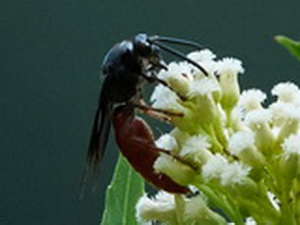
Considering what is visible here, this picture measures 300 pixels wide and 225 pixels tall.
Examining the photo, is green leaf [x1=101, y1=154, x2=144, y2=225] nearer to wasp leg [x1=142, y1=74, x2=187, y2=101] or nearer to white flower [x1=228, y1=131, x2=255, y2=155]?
wasp leg [x1=142, y1=74, x2=187, y2=101]

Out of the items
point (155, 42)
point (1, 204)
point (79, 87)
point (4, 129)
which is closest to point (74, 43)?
point (79, 87)

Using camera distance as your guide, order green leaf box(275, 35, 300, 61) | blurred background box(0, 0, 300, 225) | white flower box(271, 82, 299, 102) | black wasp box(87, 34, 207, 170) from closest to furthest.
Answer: green leaf box(275, 35, 300, 61) → white flower box(271, 82, 299, 102) → black wasp box(87, 34, 207, 170) → blurred background box(0, 0, 300, 225)

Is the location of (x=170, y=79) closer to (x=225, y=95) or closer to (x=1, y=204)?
(x=225, y=95)

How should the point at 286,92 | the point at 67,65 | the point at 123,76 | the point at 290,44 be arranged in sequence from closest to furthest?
the point at 290,44, the point at 286,92, the point at 123,76, the point at 67,65

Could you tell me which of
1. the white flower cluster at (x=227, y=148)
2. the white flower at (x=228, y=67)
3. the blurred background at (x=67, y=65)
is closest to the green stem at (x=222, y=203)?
the white flower cluster at (x=227, y=148)

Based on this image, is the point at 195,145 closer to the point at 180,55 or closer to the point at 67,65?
the point at 180,55

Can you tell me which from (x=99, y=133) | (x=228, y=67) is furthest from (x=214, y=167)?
(x=99, y=133)

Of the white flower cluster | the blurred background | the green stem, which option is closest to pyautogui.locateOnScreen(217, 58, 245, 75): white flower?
the white flower cluster
